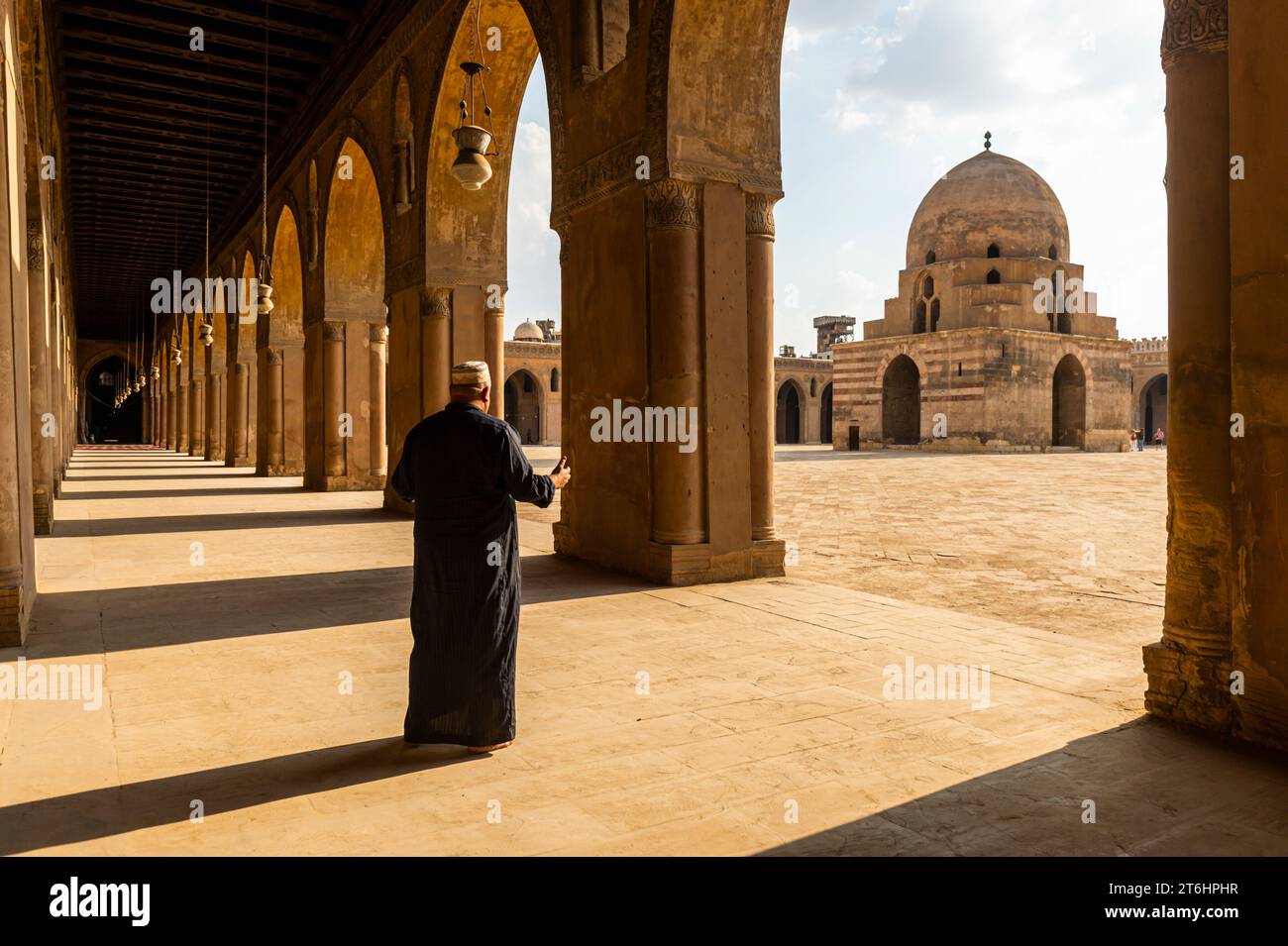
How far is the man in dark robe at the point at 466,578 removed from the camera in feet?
11.7

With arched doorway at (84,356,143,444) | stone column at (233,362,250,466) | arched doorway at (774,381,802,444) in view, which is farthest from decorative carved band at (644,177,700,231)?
arched doorway at (84,356,143,444)

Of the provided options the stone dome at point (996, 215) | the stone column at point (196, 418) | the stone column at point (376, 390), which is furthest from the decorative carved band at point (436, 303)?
the stone dome at point (996, 215)

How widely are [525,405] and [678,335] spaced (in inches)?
1598

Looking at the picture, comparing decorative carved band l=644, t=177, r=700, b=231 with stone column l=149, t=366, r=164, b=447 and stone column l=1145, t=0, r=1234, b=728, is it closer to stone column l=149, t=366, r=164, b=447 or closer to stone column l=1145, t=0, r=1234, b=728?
stone column l=1145, t=0, r=1234, b=728

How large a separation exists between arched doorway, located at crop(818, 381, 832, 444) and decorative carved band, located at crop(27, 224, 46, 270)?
150 ft

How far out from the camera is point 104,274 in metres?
33.3

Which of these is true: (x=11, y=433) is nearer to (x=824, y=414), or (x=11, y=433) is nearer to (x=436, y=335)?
(x=436, y=335)

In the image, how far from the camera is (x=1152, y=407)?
52.7m

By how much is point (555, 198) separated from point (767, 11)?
247cm

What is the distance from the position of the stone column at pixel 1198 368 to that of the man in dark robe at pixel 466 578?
8.49ft

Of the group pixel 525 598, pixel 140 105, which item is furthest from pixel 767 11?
pixel 140 105

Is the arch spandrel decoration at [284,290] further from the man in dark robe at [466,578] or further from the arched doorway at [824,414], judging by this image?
the arched doorway at [824,414]

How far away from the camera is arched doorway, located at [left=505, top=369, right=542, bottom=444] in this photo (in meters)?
47.0
